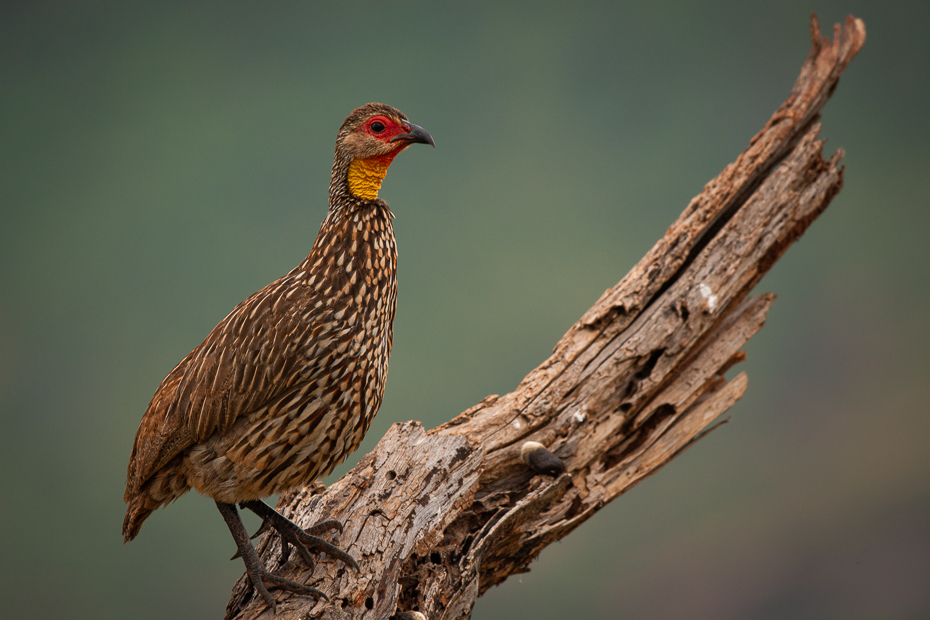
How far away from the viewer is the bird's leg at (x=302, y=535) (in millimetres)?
3123

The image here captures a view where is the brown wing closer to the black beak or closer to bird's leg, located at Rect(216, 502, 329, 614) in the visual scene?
bird's leg, located at Rect(216, 502, 329, 614)

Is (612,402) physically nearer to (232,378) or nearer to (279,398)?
(279,398)

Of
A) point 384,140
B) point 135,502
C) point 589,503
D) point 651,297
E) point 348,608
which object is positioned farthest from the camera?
point 651,297

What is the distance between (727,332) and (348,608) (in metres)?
2.48

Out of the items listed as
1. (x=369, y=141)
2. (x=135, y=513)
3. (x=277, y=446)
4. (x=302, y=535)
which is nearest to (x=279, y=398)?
(x=277, y=446)

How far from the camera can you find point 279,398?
10.0ft

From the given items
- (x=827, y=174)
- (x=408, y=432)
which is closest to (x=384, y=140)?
(x=408, y=432)

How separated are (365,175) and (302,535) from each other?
1.64 meters

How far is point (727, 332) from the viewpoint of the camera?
4117 millimetres

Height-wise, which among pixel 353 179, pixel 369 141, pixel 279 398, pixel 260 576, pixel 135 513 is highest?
pixel 369 141

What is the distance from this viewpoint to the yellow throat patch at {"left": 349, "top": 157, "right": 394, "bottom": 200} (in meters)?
3.44

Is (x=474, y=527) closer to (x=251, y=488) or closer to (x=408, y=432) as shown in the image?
(x=408, y=432)

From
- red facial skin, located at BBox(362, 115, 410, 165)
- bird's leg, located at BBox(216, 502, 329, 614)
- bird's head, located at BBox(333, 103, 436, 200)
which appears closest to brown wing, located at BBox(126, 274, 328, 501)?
bird's leg, located at BBox(216, 502, 329, 614)

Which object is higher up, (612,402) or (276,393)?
(612,402)
